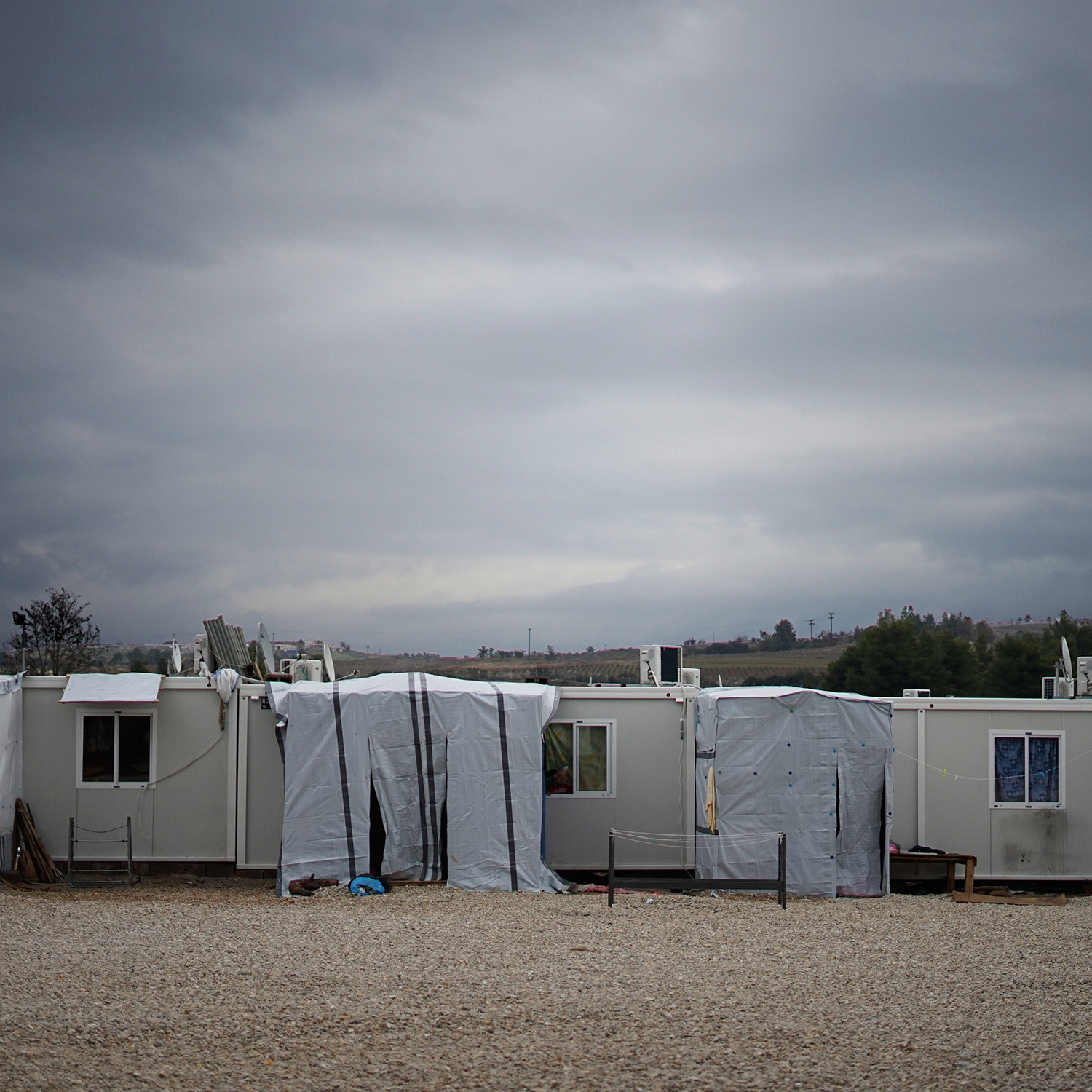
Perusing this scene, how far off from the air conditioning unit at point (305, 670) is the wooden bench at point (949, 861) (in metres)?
8.01

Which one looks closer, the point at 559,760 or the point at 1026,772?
the point at 559,760

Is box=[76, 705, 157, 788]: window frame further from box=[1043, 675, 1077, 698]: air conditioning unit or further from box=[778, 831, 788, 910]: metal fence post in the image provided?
box=[1043, 675, 1077, 698]: air conditioning unit

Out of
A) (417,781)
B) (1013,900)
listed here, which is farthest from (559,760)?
(1013,900)

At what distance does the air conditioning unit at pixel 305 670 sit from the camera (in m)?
16.0

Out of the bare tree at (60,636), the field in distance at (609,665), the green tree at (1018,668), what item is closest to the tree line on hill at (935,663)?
the green tree at (1018,668)

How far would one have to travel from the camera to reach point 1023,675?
2122 inches

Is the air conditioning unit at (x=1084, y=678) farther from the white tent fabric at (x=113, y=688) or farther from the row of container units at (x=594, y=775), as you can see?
the white tent fabric at (x=113, y=688)

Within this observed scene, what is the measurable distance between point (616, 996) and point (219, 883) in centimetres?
793

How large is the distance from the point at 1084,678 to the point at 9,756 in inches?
567

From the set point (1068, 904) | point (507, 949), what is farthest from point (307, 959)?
point (1068, 904)

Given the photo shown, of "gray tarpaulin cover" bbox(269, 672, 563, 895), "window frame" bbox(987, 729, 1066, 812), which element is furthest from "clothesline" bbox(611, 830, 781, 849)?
"window frame" bbox(987, 729, 1066, 812)

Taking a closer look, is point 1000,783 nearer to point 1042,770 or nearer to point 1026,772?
point 1026,772

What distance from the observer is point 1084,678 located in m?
16.6

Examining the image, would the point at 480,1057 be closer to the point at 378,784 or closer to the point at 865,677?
the point at 378,784
